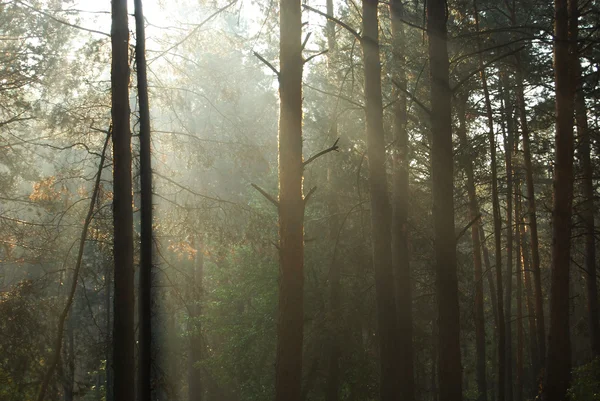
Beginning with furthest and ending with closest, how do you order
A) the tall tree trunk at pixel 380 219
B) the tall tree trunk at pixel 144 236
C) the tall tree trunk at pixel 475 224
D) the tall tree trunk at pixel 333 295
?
the tall tree trunk at pixel 333 295
the tall tree trunk at pixel 475 224
the tall tree trunk at pixel 380 219
the tall tree trunk at pixel 144 236

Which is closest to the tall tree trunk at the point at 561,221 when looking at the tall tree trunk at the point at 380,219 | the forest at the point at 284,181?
the forest at the point at 284,181

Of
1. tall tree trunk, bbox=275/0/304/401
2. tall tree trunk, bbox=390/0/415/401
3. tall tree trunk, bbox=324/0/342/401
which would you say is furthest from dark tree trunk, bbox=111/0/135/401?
tall tree trunk, bbox=324/0/342/401

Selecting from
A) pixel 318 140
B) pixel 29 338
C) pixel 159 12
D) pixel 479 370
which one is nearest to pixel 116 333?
pixel 29 338

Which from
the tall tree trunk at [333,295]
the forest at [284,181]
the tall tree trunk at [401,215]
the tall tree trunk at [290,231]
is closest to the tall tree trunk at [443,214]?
the forest at [284,181]

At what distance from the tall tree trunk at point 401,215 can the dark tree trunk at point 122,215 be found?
6.19 m

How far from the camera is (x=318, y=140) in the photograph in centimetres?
1809

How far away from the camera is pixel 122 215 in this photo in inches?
364

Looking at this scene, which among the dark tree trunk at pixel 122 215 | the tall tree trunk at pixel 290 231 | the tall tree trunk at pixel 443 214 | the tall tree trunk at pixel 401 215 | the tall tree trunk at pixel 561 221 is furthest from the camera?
the tall tree trunk at pixel 401 215

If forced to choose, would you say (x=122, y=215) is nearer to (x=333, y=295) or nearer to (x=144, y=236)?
(x=144, y=236)

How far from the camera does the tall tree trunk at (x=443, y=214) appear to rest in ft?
28.5

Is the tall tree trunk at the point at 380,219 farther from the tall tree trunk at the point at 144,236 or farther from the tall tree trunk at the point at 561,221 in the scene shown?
the tall tree trunk at the point at 144,236

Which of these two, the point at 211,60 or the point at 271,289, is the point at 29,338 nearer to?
the point at 211,60

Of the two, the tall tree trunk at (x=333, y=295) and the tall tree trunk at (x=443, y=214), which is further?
the tall tree trunk at (x=333, y=295)

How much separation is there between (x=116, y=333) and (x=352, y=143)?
10.1 meters
